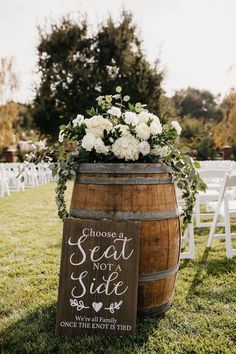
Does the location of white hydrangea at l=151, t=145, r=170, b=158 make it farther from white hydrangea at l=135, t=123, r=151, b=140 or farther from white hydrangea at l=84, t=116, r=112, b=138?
white hydrangea at l=84, t=116, r=112, b=138

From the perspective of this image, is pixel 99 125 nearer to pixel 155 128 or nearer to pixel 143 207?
pixel 155 128

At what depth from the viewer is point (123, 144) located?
268 cm

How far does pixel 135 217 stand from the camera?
2680 millimetres

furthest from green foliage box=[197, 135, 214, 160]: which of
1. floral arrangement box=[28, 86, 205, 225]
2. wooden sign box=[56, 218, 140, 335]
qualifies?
wooden sign box=[56, 218, 140, 335]

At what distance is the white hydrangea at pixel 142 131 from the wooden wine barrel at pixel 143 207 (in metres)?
0.20

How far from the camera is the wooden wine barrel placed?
2.69m

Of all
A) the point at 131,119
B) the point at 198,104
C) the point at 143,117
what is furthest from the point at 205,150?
the point at 131,119

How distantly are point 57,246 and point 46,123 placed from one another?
60.0 feet

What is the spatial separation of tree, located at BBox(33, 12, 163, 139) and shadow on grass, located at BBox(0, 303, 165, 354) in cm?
1999

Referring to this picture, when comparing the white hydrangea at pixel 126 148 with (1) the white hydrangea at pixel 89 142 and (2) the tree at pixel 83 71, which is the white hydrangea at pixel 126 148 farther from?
(2) the tree at pixel 83 71

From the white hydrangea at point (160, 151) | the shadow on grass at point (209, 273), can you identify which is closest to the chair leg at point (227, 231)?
the shadow on grass at point (209, 273)

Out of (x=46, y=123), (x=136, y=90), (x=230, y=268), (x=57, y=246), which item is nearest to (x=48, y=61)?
(x=46, y=123)

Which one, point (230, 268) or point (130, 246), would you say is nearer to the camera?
point (130, 246)

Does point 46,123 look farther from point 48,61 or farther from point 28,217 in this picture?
point 28,217
